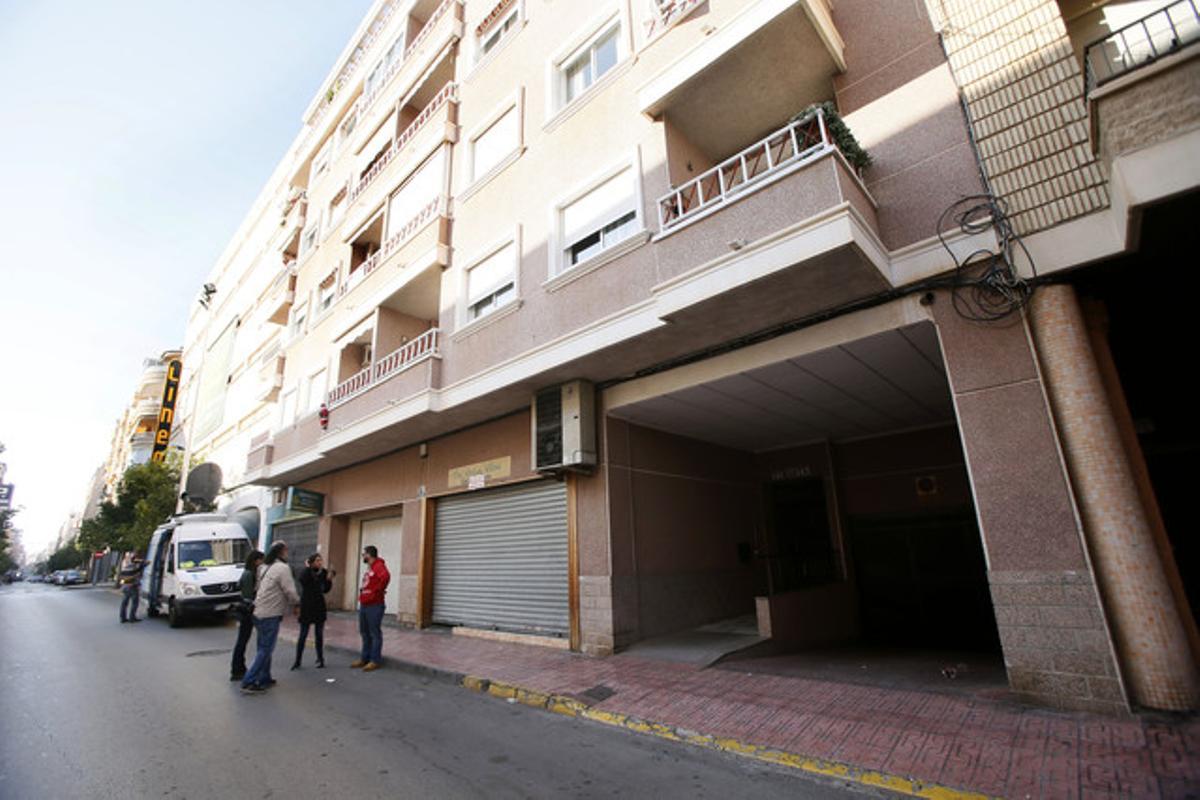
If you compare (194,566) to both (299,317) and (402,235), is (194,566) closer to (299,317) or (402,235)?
(299,317)

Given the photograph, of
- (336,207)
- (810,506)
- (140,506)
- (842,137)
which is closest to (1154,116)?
(842,137)

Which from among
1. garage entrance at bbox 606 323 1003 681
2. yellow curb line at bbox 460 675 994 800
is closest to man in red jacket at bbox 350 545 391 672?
yellow curb line at bbox 460 675 994 800

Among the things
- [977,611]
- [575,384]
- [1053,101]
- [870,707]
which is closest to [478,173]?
[575,384]

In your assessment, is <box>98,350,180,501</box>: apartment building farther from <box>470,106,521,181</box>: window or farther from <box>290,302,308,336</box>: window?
<box>470,106,521,181</box>: window

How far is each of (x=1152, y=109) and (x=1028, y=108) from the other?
131 cm

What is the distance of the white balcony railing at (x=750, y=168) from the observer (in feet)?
19.9

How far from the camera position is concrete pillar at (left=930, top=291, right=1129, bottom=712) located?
15.4 ft

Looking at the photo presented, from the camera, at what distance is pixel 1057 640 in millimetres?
4801

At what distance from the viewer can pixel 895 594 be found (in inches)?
424

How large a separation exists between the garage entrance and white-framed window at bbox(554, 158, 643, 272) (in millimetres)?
2510

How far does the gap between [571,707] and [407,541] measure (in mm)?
8273

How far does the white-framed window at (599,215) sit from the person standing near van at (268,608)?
245 inches

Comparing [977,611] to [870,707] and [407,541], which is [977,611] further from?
[407,541]

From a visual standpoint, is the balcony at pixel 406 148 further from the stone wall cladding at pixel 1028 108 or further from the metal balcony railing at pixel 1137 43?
the metal balcony railing at pixel 1137 43
